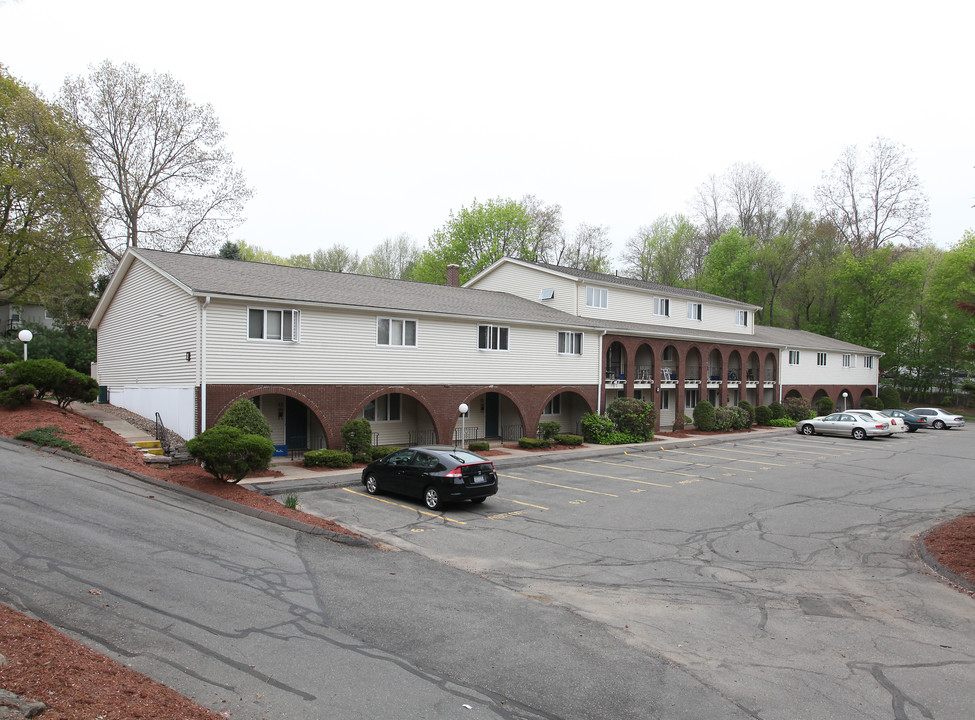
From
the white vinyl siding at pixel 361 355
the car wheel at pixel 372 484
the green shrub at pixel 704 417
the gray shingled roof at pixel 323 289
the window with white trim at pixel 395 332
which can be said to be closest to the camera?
the car wheel at pixel 372 484

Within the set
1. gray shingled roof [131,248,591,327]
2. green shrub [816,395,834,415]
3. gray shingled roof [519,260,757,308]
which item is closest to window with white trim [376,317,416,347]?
gray shingled roof [131,248,591,327]

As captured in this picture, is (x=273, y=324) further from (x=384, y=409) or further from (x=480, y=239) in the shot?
(x=480, y=239)

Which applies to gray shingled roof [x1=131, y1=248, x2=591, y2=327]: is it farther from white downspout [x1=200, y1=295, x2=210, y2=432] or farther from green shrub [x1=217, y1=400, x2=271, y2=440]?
green shrub [x1=217, y1=400, x2=271, y2=440]

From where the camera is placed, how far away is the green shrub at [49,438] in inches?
639

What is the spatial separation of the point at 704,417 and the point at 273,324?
82.0ft

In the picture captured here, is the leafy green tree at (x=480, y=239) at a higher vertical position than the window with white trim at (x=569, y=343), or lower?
higher

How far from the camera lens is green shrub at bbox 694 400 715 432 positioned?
34.8 metres

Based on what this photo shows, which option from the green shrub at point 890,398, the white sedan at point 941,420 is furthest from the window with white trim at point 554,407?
the green shrub at point 890,398

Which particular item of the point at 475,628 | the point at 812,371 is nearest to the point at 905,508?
the point at 475,628

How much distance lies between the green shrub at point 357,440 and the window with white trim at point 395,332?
3233 mm

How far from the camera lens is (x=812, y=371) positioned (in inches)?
1816

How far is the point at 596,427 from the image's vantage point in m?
28.8

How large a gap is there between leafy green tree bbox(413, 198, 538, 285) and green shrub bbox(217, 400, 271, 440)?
36.9 meters

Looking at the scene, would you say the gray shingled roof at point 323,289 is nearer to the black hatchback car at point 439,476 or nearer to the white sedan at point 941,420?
the black hatchback car at point 439,476
